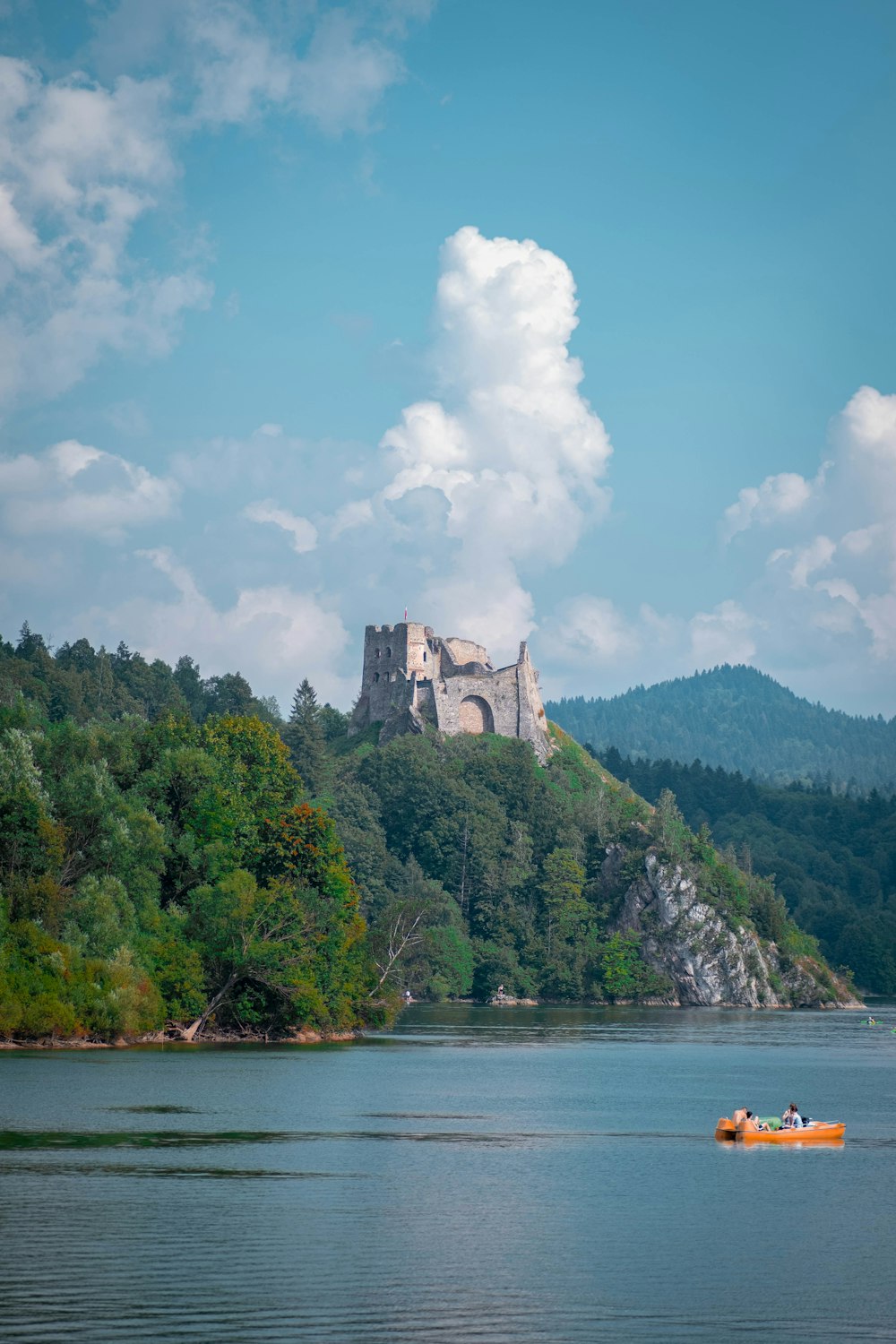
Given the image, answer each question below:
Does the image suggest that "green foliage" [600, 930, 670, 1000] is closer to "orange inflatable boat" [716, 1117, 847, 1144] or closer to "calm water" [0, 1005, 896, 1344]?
"calm water" [0, 1005, 896, 1344]

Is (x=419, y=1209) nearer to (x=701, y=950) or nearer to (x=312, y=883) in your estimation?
(x=312, y=883)

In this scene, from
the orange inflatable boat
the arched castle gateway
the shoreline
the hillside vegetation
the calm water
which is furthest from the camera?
the arched castle gateway

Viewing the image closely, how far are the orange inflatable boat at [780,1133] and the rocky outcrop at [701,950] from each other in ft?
315

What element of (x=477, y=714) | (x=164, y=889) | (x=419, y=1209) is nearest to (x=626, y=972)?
(x=477, y=714)

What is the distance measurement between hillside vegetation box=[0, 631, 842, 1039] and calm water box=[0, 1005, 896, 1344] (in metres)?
7.05

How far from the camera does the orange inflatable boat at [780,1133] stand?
158 ft

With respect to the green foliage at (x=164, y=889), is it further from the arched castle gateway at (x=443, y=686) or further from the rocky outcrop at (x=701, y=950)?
the arched castle gateway at (x=443, y=686)

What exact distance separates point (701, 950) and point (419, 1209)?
112612 millimetres

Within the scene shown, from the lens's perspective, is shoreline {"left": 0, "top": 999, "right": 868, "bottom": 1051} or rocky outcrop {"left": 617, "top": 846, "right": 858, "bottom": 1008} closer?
shoreline {"left": 0, "top": 999, "right": 868, "bottom": 1051}

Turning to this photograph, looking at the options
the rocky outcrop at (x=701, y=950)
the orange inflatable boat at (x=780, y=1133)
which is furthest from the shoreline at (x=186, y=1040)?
the rocky outcrop at (x=701, y=950)

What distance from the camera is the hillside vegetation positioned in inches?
2758

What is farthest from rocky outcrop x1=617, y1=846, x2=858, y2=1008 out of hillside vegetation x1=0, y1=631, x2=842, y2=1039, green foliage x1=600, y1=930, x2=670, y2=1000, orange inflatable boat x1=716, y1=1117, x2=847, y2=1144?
orange inflatable boat x1=716, y1=1117, x2=847, y2=1144

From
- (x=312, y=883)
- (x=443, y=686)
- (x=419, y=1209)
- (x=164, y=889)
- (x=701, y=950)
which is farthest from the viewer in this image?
(x=443, y=686)

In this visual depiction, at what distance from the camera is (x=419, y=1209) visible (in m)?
34.5
